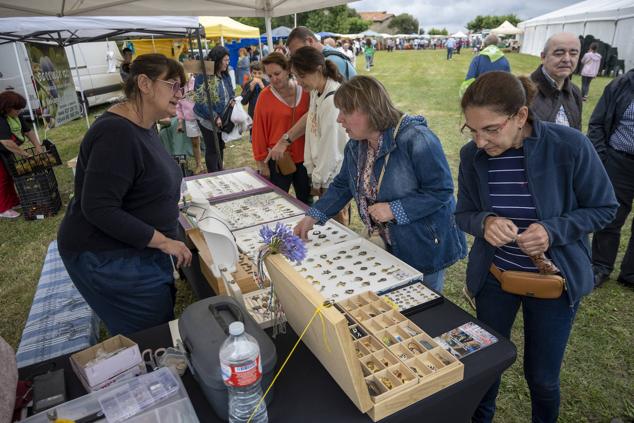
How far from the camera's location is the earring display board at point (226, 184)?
3149 mm

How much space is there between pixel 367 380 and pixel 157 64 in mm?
1405

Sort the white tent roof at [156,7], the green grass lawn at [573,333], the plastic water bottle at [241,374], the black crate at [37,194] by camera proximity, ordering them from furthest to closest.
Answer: the black crate at [37,194] → the white tent roof at [156,7] → the green grass lawn at [573,333] → the plastic water bottle at [241,374]

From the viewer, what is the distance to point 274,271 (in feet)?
4.57

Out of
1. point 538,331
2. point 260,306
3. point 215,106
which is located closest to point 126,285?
point 260,306

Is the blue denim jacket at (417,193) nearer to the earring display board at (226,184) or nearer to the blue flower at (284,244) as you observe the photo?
the blue flower at (284,244)

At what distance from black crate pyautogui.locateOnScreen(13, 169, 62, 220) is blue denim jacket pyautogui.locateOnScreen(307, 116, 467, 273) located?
498cm

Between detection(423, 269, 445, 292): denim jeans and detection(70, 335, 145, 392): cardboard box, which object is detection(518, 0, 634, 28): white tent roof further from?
detection(70, 335, 145, 392): cardboard box

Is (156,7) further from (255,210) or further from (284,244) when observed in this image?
(284,244)

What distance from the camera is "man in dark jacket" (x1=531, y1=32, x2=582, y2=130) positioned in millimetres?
2705

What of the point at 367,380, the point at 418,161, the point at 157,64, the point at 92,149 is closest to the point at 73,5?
the point at 157,64

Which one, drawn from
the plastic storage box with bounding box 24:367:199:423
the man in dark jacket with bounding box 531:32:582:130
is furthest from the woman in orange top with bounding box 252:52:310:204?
the plastic storage box with bounding box 24:367:199:423

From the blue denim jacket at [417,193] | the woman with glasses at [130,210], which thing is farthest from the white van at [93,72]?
the blue denim jacket at [417,193]

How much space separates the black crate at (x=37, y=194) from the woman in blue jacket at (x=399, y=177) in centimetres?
499

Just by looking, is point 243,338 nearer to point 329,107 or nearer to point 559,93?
point 329,107
